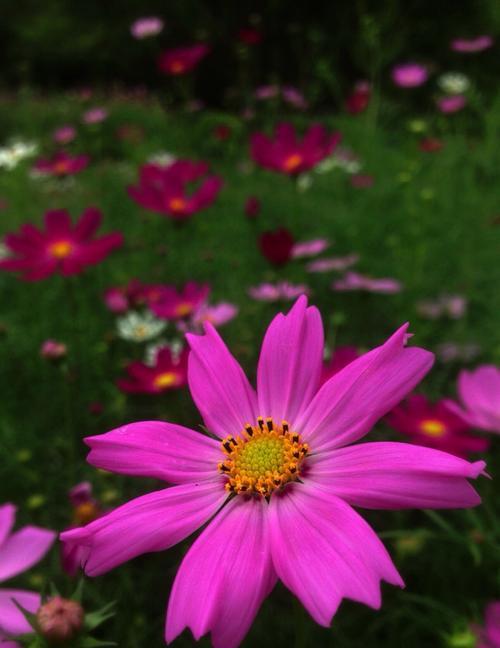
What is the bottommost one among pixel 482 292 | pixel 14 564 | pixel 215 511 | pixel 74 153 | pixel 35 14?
pixel 35 14

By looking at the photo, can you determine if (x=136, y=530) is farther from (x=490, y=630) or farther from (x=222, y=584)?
(x=490, y=630)

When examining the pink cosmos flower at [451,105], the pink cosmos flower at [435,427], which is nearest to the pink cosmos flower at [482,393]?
the pink cosmos flower at [435,427]

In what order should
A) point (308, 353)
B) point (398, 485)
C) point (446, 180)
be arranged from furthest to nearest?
1. point (446, 180)
2. point (308, 353)
3. point (398, 485)

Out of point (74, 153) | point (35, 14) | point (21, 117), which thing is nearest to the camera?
point (74, 153)

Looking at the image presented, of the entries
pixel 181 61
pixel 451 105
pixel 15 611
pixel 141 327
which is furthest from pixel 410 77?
pixel 15 611

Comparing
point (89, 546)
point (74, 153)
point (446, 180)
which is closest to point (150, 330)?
point (89, 546)

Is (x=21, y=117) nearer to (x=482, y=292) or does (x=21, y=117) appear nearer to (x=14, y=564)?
(x=482, y=292)
